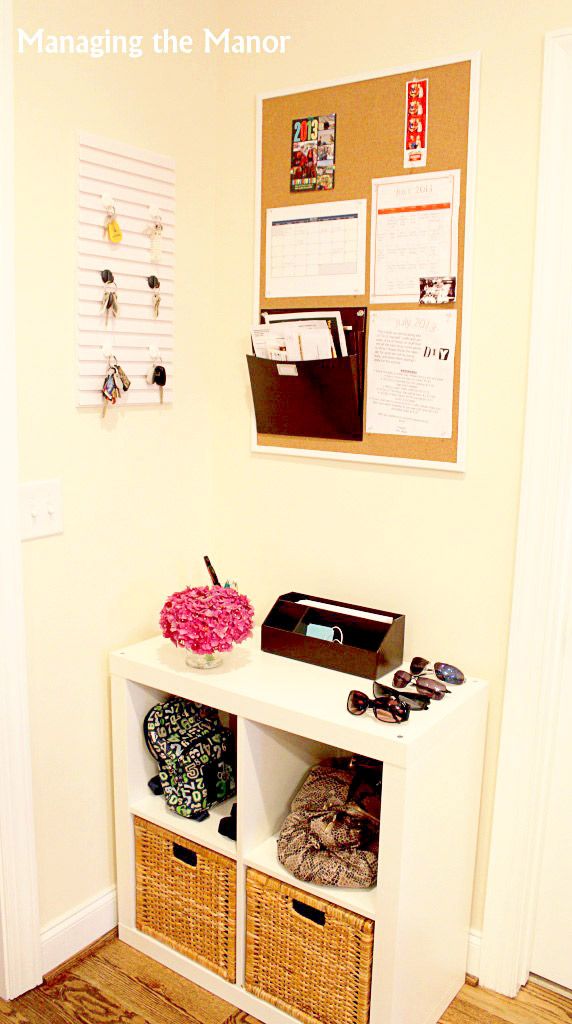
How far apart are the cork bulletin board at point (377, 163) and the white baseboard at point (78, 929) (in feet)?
4.04

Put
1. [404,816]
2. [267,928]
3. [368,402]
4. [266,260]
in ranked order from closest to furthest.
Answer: [404,816] → [267,928] → [368,402] → [266,260]

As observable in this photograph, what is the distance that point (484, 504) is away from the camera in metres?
1.92

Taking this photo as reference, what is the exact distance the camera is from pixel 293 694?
1856mm

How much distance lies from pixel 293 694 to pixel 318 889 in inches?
15.8

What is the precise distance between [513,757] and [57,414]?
1283 millimetres

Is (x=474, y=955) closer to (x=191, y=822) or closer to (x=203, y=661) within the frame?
(x=191, y=822)

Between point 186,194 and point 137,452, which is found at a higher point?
point 186,194

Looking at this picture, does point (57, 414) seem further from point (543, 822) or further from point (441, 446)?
point (543, 822)

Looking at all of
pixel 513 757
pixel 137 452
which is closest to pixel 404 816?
pixel 513 757

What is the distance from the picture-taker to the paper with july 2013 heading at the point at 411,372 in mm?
1928

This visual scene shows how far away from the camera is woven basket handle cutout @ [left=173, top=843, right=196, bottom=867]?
2.02 metres

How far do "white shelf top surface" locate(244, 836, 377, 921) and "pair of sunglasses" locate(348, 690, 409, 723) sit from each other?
14.9 inches

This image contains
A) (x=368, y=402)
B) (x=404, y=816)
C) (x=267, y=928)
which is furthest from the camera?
(x=368, y=402)

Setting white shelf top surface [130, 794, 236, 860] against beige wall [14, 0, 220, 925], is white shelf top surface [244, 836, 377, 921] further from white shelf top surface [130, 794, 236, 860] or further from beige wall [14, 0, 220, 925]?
beige wall [14, 0, 220, 925]
